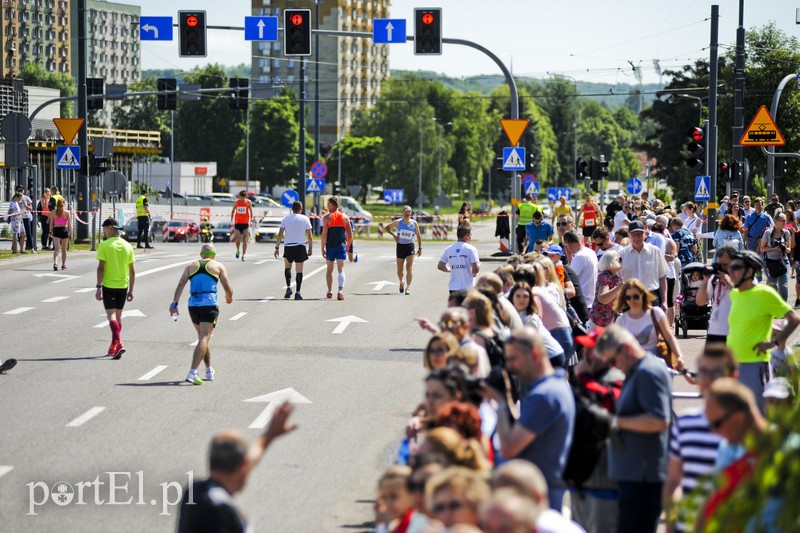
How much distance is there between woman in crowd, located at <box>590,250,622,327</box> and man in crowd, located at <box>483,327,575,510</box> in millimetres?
7500

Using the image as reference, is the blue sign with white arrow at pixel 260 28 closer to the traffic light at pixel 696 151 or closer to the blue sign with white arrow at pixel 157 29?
the blue sign with white arrow at pixel 157 29

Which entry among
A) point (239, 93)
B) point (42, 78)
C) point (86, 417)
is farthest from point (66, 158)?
point (42, 78)

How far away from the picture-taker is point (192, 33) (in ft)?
105

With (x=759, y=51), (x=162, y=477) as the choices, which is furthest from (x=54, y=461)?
(x=759, y=51)

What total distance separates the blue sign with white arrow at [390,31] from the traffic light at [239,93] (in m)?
15.4

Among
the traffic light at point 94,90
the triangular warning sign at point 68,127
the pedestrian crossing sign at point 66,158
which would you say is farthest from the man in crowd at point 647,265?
the traffic light at point 94,90

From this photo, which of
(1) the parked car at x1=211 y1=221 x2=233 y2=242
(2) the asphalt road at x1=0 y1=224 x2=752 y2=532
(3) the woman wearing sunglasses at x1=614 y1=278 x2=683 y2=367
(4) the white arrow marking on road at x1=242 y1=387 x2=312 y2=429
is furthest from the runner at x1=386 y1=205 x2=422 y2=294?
(1) the parked car at x1=211 y1=221 x2=233 y2=242

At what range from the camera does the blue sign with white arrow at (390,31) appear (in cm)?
3031

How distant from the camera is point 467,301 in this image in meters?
10.0

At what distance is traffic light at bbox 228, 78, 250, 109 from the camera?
150ft

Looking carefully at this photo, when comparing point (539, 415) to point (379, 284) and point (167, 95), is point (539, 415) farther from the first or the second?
point (167, 95)

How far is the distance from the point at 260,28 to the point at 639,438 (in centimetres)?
2705

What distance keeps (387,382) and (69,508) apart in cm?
666

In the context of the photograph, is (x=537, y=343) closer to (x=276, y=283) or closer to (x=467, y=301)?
(x=467, y=301)
